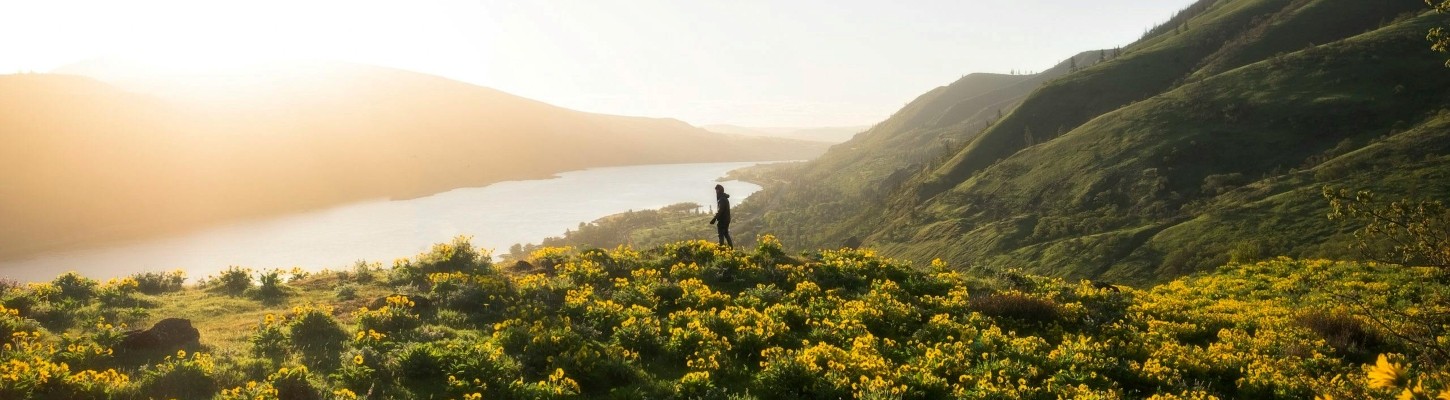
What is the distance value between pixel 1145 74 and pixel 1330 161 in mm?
77651

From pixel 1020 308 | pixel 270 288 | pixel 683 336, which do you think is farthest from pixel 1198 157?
pixel 270 288

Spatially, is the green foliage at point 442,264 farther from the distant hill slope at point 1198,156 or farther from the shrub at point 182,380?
the distant hill slope at point 1198,156

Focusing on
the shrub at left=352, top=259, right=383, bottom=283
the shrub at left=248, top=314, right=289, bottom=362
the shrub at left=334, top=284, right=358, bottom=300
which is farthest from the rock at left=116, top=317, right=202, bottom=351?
the shrub at left=352, top=259, right=383, bottom=283

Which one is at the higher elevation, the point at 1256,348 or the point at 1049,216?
the point at 1256,348

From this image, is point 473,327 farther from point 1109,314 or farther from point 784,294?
point 1109,314

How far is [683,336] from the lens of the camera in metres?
13.3

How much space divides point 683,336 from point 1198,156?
4056 inches

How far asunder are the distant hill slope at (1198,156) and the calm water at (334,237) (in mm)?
65685

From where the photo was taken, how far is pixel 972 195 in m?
115

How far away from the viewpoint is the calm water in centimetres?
9981

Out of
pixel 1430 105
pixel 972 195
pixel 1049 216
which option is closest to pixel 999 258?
pixel 1049 216

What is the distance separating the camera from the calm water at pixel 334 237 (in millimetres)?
99812

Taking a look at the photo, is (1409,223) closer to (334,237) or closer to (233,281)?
(233,281)

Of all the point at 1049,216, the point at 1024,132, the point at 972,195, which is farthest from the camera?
the point at 1024,132
